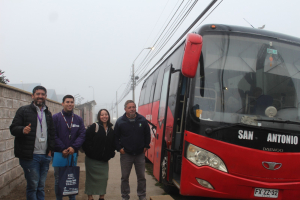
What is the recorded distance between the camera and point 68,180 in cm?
439

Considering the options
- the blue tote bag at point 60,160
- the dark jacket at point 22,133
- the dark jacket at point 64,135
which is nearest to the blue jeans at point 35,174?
the dark jacket at point 22,133

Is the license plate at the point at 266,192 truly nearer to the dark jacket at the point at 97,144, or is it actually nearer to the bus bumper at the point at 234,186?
the bus bumper at the point at 234,186

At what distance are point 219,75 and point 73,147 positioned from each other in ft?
8.87

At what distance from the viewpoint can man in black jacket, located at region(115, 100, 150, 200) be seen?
5.01 m

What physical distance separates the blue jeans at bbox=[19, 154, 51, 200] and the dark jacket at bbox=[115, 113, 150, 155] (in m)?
1.37

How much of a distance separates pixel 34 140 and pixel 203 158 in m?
2.56

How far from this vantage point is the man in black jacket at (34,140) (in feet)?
12.8

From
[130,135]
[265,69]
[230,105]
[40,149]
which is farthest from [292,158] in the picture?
[40,149]

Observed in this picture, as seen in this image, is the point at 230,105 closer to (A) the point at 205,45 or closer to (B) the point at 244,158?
(B) the point at 244,158

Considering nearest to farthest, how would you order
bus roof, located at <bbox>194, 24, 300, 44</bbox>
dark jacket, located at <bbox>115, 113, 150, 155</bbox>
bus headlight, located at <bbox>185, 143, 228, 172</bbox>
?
bus headlight, located at <bbox>185, 143, 228, 172</bbox> → bus roof, located at <bbox>194, 24, 300, 44</bbox> → dark jacket, located at <bbox>115, 113, 150, 155</bbox>

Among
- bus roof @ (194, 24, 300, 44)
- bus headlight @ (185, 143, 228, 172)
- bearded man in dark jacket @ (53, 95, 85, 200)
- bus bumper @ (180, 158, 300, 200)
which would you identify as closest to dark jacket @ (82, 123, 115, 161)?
bearded man in dark jacket @ (53, 95, 85, 200)

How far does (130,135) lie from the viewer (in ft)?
16.5

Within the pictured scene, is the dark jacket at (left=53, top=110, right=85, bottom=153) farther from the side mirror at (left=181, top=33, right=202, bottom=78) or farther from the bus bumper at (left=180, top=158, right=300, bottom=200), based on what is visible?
the side mirror at (left=181, top=33, right=202, bottom=78)

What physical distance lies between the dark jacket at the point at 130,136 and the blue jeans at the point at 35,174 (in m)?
1.37
